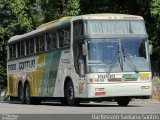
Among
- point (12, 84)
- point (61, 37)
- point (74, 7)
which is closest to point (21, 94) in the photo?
point (12, 84)

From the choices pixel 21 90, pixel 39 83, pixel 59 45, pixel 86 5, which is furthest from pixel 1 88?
pixel 59 45

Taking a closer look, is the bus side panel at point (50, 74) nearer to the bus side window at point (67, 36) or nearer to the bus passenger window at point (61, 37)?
the bus passenger window at point (61, 37)

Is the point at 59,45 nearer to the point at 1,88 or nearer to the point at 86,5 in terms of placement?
the point at 86,5

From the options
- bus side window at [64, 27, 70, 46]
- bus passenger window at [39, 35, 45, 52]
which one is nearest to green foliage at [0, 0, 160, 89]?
bus passenger window at [39, 35, 45, 52]

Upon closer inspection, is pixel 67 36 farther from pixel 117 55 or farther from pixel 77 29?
pixel 117 55

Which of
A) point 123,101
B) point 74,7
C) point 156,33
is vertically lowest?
point 123,101

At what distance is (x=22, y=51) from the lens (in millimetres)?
30375

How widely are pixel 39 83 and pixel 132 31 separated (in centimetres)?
656

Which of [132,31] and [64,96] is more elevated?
[132,31]

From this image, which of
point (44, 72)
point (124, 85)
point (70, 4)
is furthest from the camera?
point (70, 4)

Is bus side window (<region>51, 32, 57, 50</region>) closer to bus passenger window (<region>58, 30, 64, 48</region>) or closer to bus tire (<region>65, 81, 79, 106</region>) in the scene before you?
bus passenger window (<region>58, 30, 64, 48</region>)

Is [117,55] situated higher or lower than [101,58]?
higher

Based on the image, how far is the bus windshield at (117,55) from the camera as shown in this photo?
73.7 feet

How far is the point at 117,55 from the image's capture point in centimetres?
2269
